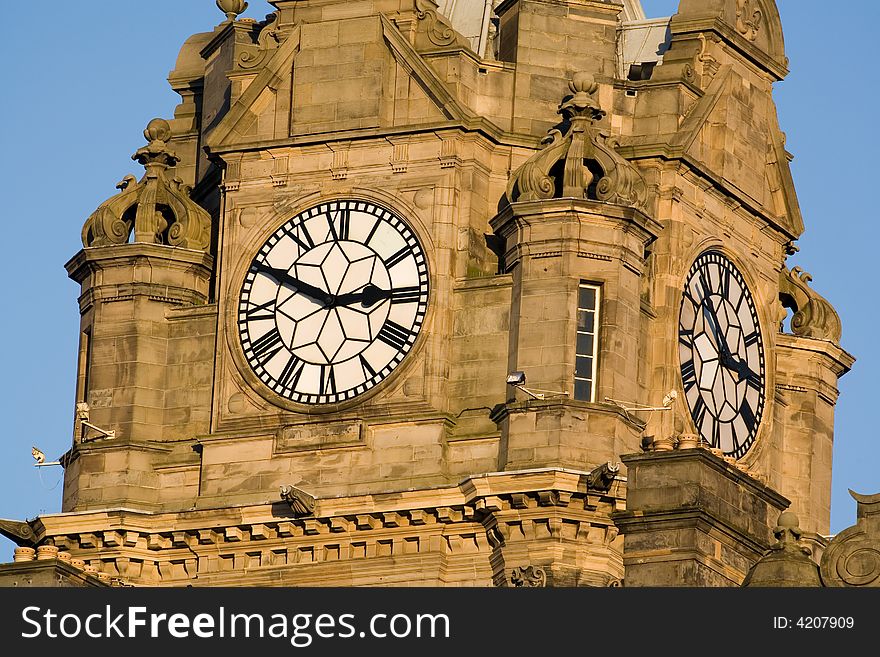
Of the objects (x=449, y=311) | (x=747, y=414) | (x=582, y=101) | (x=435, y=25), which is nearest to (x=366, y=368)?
(x=449, y=311)

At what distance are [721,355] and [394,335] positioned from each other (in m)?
5.20

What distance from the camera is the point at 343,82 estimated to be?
90875 mm

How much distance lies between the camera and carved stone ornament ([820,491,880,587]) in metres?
82.1

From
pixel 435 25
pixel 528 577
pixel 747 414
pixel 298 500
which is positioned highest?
pixel 435 25

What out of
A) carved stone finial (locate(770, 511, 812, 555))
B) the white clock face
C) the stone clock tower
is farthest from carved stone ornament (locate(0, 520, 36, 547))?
carved stone finial (locate(770, 511, 812, 555))

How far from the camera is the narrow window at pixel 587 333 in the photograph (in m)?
88.1

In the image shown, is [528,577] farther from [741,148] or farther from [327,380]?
[741,148]

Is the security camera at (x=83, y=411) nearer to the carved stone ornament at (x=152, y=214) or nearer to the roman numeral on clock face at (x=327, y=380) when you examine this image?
the carved stone ornament at (x=152, y=214)

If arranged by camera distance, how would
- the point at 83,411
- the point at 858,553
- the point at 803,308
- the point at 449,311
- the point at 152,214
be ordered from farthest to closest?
the point at 803,308, the point at 152,214, the point at 83,411, the point at 449,311, the point at 858,553

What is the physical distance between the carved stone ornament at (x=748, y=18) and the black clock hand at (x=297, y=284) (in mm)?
7743

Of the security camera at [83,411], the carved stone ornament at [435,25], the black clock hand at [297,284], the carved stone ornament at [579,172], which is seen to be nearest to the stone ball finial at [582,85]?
the carved stone ornament at [579,172]

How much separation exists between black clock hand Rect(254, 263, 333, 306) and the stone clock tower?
Result: 0.03m

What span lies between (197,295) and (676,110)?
741 centimetres
